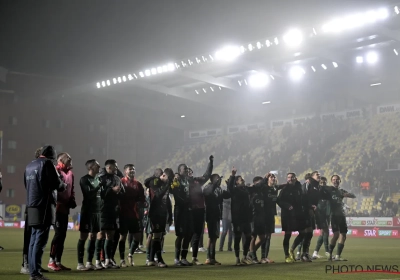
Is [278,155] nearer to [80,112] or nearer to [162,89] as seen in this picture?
[162,89]

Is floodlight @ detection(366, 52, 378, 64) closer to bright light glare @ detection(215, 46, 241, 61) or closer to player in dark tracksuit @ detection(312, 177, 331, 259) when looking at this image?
bright light glare @ detection(215, 46, 241, 61)

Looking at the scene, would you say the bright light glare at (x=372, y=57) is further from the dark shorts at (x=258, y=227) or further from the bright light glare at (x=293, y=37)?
the dark shorts at (x=258, y=227)

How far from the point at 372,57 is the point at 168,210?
32699mm

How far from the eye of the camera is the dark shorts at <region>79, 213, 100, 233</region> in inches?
468

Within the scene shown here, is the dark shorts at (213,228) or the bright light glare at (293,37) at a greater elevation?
the bright light glare at (293,37)

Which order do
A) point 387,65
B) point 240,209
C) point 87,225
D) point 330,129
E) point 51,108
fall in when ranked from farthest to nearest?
point 51,108
point 330,129
point 387,65
point 240,209
point 87,225

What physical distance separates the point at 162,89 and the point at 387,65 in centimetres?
1994

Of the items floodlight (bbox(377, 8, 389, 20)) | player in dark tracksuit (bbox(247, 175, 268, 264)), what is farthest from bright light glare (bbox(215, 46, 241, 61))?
player in dark tracksuit (bbox(247, 175, 268, 264))

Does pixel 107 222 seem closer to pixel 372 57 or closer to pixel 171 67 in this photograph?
pixel 372 57

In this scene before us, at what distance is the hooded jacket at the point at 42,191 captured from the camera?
361 inches

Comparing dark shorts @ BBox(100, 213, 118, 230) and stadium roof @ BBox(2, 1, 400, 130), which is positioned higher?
stadium roof @ BBox(2, 1, 400, 130)

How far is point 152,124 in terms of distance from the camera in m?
61.9

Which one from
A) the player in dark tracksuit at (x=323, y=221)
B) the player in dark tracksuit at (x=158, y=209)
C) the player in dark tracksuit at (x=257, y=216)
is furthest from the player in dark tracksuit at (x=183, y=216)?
the player in dark tracksuit at (x=323, y=221)

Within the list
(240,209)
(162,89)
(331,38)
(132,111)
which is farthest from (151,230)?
(132,111)
